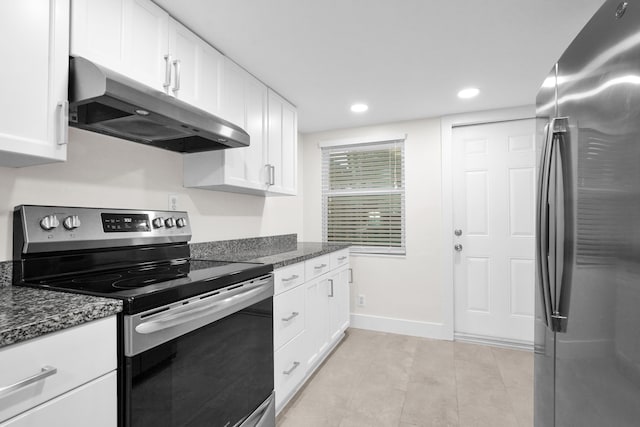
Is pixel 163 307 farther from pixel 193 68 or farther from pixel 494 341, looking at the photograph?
pixel 494 341

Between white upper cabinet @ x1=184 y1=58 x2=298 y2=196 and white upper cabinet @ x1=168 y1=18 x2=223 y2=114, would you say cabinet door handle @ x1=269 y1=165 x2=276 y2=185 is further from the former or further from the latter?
white upper cabinet @ x1=168 y1=18 x2=223 y2=114

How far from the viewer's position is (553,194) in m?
1.24

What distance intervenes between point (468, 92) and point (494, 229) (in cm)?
129

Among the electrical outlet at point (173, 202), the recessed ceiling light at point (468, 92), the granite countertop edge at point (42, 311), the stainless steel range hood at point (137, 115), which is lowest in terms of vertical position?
the granite countertop edge at point (42, 311)

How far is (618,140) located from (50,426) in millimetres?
1594

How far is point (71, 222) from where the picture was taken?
138 cm

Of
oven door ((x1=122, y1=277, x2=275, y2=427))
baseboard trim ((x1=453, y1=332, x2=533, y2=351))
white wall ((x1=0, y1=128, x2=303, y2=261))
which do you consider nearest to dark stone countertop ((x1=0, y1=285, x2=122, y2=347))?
oven door ((x1=122, y1=277, x2=275, y2=427))

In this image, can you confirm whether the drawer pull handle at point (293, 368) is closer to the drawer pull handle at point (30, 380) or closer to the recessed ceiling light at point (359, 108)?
the drawer pull handle at point (30, 380)

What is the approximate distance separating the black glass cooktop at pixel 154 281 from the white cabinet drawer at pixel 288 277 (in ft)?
0.53

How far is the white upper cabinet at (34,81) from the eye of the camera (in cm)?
102

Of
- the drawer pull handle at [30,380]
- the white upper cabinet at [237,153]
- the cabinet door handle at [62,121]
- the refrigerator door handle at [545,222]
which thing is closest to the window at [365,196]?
the white upper cabinet at [237,153]

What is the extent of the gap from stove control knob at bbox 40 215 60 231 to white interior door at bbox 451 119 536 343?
307cm

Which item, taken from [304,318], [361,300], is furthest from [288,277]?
[361,300]

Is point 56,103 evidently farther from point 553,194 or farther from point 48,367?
point 553,194
